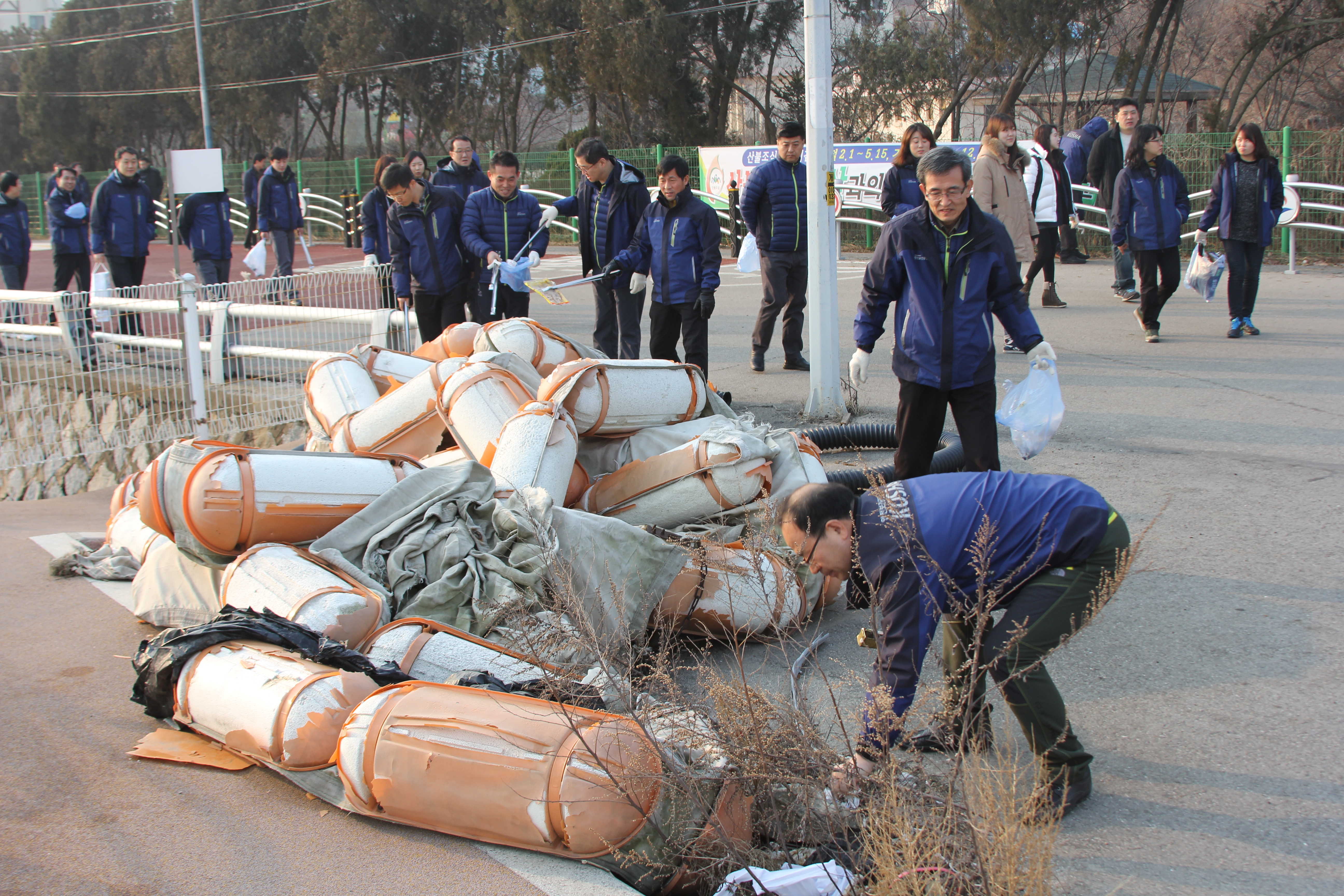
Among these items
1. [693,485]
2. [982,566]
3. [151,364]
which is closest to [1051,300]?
[693,485]

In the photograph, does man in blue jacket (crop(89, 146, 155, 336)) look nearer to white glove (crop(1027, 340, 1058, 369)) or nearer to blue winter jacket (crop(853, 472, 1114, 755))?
white glove (crop(1027, 340, 1058, 369))

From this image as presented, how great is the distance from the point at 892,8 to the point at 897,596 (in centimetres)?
3097

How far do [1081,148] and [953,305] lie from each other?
40.4 feet

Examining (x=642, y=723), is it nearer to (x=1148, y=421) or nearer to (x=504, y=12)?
(x=1148, y=421)

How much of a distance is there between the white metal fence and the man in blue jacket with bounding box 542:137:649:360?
4.77 ft

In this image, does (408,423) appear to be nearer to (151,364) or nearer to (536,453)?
(536,453)

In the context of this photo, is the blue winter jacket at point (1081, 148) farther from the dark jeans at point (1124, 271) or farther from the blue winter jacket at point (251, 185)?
the blue winter jacket at point (251, 185)

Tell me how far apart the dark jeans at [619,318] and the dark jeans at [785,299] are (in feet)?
3.47

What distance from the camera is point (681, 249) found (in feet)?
24.8

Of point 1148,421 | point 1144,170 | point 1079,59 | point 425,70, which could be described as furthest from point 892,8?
point 1148,421

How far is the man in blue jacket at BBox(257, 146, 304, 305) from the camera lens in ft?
45.3

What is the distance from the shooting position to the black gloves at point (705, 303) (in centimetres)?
761

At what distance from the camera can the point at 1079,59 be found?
103ft

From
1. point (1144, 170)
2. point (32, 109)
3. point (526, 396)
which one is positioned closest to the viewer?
point (526, 396)
